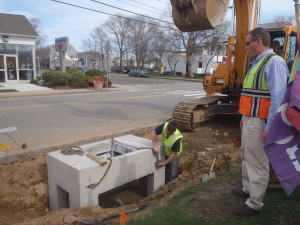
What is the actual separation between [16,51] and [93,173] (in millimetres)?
21795

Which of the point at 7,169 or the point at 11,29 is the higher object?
the point at 11,29

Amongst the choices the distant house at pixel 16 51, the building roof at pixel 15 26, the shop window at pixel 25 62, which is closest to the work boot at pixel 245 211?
the distant house at pixel 16 51

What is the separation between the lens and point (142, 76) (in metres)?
43.9

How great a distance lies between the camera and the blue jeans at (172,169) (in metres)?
5.40

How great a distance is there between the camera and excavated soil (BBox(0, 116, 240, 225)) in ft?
12.5

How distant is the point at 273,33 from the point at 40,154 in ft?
21.5

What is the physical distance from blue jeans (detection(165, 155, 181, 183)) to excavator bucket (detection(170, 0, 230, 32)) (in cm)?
244

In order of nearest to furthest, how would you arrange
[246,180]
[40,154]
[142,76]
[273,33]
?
[246,180] → [40,154] → [273,33] → [142,76]

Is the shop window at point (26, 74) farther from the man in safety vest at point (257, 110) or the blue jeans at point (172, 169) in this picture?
the man in safety vest at point (257, 110)

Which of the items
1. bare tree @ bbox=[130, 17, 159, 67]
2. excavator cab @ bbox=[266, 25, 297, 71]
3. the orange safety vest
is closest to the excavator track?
excavator cab @ bbox=[266, 25, 297, 71]

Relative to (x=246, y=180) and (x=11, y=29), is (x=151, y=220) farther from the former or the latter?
(x=11, y=29)

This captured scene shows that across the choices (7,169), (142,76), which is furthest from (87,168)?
(142,76)

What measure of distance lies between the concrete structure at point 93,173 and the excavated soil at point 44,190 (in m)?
0.23

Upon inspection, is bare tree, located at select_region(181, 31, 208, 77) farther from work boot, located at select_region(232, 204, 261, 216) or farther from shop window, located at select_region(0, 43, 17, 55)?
work boot, located at select_region(232, 204, 261, 216)
